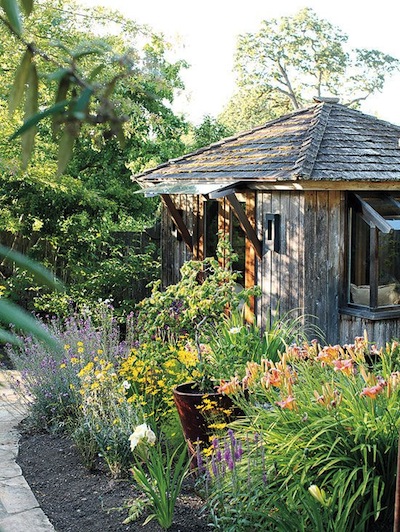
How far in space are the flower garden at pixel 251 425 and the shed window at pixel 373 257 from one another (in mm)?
2725

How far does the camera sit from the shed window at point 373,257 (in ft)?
29.1

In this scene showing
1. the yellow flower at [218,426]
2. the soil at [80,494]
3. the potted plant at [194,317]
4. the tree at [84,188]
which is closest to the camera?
the soil at [80,494]

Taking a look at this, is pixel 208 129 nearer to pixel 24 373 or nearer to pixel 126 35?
pixel 126 35

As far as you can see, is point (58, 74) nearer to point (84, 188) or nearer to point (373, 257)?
point (373, 257)

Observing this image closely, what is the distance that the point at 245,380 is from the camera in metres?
4.88

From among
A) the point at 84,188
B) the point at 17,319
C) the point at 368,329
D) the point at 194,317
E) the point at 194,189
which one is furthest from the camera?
the point at 84,188

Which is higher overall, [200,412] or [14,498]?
[200,412]

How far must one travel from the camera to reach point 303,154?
9.06 meters

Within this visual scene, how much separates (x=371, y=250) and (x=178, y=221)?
337cm

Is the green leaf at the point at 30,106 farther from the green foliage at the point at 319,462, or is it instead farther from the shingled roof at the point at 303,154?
the shingled roof at the point at 303,154

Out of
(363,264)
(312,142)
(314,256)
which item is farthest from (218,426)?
(312,142)

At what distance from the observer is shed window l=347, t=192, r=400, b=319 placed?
8.87 m

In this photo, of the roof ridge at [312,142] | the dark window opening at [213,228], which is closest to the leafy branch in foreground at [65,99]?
the roof ridge at [312,142]

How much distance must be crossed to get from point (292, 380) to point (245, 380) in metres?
0.34
